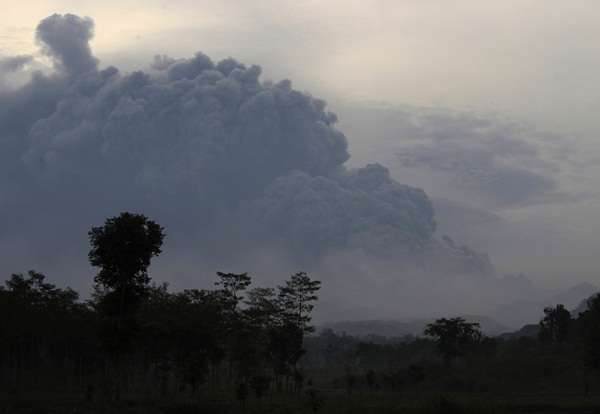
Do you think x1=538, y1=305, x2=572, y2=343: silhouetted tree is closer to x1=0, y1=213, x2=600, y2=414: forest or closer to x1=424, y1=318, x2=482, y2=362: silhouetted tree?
x1=0, y1=213, x2=600, y2=414: forest

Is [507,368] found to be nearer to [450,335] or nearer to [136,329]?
[450,335]

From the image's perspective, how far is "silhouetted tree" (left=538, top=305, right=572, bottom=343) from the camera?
140 m

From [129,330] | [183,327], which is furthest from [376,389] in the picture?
[129,330]

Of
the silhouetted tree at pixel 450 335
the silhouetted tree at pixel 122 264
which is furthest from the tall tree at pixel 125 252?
the silhouetted tree at pixel 450 335

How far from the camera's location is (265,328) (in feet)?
333

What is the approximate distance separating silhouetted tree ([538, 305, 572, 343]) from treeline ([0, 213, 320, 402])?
190ft

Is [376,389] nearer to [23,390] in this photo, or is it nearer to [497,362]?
[497,362]

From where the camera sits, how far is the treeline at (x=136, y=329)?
72.0 m

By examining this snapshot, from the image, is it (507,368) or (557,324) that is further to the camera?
(557,324)

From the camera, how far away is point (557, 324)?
142625 mm

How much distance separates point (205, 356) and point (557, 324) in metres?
89.5

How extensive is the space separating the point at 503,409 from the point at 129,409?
3357 cm

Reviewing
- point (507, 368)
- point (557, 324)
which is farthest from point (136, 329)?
point (557, 324)

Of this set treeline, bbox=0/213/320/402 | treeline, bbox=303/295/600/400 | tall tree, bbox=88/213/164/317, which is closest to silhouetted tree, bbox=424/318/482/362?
treeline, bbox=303/295/600/400
